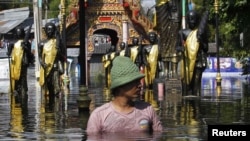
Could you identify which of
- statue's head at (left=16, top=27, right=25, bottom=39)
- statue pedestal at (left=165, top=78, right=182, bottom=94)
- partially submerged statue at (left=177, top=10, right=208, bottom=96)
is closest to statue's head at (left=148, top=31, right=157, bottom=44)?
statue pedestal at (left=165, top=78, right=182, bottom=94)

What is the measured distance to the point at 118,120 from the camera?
24.1ft

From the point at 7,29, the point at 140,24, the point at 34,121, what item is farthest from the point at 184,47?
the point at 7,29

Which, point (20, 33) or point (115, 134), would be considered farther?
point (20, 33)

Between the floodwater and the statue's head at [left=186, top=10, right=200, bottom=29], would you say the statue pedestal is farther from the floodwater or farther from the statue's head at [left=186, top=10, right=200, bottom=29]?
the statue's head at [left=186, top=10, right=200, bottom=29]

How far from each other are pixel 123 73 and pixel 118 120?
0.43 m

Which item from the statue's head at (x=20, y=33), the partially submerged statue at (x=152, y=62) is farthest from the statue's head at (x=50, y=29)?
the partially submerged statue at (x=152, y=62)

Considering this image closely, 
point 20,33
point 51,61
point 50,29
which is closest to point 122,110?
point 50,29

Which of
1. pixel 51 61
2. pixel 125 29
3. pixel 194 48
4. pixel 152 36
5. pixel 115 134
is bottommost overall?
pixel 115 134

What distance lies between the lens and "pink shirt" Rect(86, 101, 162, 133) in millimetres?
7332

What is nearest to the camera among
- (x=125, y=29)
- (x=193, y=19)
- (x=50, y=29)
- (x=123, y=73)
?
(x=123, y=73)

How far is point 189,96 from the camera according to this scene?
20.3 metres

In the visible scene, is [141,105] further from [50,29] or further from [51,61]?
[51,61]

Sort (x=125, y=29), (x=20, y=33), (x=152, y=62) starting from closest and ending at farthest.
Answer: (x=20, y=33) → (x=152, y=62) → (x=125, y=29)

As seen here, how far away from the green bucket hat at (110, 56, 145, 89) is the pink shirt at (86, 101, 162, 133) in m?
0.24
